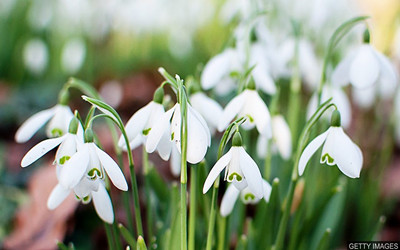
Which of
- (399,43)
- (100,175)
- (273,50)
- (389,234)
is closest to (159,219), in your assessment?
(100,175)

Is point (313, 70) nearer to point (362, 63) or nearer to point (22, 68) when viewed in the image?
point (362, 63)

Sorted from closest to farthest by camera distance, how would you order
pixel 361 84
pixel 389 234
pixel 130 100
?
1. pixel 361 84
2. pixel 389 234
3. pixel 130 100

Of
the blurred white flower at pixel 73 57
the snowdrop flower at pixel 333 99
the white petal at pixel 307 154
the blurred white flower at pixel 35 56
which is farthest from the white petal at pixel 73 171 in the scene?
the blurred white flower at pixel 35 56

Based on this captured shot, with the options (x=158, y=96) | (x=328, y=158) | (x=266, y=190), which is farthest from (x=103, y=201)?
(x=328, y=158)

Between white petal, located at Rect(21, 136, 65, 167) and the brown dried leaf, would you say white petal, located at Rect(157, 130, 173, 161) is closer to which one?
white petal, located at Rect(21, 136, 65, 167)

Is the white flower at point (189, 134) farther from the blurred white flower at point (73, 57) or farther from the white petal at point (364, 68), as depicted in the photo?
the blurred white flower at point (73, 57)

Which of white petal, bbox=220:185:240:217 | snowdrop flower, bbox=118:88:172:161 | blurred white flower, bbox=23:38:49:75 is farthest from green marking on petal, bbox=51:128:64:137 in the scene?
blurred white flower, bbox=23:38:49:75

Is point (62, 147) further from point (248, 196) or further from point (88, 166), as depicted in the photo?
point (248, 196)
